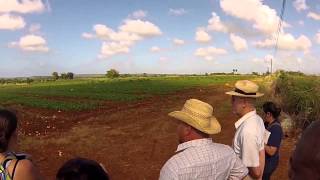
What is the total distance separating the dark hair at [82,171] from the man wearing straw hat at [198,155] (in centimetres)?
118

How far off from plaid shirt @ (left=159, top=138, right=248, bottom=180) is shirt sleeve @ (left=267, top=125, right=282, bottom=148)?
1517 mm

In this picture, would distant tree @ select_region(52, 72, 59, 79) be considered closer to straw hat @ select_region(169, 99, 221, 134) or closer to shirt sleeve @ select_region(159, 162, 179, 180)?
straw hat @ select_region(169, 99, 221, 134)

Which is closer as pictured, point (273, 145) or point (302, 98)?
point (273, 145)

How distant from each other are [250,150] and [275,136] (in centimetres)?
101

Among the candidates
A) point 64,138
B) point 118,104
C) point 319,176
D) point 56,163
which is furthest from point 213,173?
point 118,104

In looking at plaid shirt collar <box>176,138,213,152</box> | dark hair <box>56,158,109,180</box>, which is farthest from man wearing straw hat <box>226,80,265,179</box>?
dark hair <box>56,158,109,180</box>

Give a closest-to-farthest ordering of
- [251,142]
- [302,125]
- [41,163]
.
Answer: [251,142] < [41,163] < [302,125]

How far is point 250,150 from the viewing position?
413cm

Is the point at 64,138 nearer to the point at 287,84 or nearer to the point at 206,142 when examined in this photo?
the point at 287,84

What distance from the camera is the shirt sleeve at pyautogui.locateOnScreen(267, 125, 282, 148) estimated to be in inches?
195

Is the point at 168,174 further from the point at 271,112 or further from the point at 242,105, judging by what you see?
the point at 271,112

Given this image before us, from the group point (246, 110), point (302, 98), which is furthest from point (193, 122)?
point (302, 98)

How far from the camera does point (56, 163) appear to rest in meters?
11.9

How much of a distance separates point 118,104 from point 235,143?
26057 millimetres
